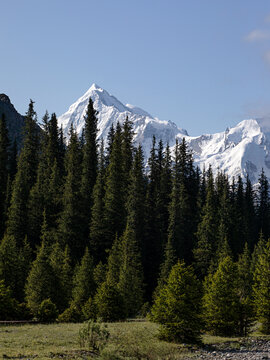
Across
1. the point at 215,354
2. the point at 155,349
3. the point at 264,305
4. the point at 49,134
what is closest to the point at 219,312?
the point at 264,305

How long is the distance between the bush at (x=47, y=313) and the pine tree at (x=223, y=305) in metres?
13.6

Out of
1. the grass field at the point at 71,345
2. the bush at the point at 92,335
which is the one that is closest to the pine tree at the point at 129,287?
the grass field at the point at 71,345

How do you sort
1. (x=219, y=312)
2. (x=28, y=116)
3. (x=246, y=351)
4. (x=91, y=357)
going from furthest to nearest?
(x=28, y=116)
(x=219, y=312)
(x=246, y=351)
(x=91, y=357)

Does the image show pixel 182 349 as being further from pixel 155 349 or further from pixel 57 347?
pixel 57 347

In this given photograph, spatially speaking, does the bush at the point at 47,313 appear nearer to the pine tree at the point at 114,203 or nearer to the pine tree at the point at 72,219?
the pine tree at the point at 72,219

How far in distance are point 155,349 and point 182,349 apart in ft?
11.5

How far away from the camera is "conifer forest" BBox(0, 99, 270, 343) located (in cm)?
3725

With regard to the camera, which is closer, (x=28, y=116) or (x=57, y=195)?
(x=57, y=195)

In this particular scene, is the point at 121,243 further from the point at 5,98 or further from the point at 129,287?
the point at 5,98

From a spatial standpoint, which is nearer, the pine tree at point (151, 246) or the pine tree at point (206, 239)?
the pine tree at point (151, 246)

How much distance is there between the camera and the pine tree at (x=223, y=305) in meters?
36.2

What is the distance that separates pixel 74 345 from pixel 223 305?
16124 millimetres

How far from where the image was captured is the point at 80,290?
46.3 metres

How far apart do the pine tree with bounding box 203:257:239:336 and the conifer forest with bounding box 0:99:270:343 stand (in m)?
0.09
